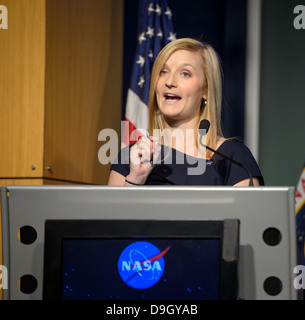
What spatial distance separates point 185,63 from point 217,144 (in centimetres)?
31

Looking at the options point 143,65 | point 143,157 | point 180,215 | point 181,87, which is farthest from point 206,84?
point 143,65

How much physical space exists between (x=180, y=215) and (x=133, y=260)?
126mm

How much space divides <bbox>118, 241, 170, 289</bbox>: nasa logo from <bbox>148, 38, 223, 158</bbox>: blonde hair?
91 cm

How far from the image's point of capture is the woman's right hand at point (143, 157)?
136 cm

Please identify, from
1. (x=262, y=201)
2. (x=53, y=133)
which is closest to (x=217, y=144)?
(x=262, y=201)

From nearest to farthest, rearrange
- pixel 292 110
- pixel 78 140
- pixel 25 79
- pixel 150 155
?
pixel 150 155, pixel 25 79, pixel 78 140, pixel 292 110

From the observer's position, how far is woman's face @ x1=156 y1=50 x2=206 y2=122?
190 cm

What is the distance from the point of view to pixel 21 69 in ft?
9.17

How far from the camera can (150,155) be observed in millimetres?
1396

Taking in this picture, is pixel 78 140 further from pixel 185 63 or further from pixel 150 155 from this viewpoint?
pixel 150 155

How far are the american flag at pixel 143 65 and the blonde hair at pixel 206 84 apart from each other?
148 centimetres

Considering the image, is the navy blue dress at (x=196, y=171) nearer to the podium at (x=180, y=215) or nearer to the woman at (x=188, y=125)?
the woman at (x=188, y=125)

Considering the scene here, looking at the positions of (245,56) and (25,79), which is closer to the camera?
(25,79)

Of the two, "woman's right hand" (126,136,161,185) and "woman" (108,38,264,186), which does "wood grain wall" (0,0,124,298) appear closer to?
"woman" (108,38,264,186)
